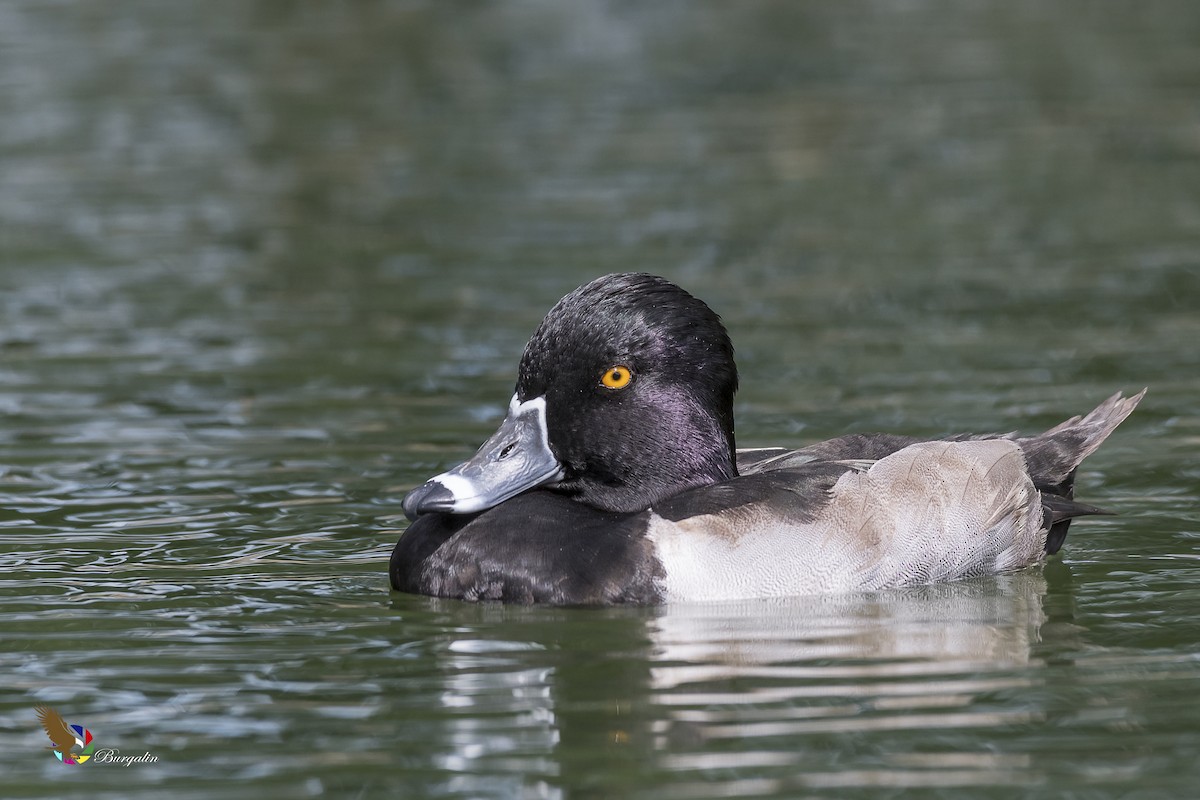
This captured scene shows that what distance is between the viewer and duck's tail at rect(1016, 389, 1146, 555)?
7.74 meters

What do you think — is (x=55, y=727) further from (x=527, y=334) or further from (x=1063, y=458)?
(x=527, y=334)

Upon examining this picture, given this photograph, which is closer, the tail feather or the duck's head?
the duck's head

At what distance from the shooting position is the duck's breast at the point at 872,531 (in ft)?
23.3

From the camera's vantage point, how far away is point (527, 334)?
11.9 m

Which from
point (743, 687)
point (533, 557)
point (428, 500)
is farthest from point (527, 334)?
point (743, 687)

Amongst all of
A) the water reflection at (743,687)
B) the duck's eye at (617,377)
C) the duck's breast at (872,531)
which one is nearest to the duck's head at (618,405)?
the duck's eye at (617,377)

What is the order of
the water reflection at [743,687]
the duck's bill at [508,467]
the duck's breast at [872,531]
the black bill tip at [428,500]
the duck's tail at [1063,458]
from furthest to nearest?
the duck's tail at [1063,458] < the duck's bill at [508,467] < the black bill tip at [428,500] < the duck's breast at [872,531] < the water reflection at [743,687]

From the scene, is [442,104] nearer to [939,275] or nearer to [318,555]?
[939,275]

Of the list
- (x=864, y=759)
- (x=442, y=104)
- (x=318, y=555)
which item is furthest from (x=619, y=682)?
(x=442, y=104)

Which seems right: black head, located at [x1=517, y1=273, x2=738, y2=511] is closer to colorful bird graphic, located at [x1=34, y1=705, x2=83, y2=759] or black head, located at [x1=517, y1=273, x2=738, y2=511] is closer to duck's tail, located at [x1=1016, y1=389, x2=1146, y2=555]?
duck's tail, located at [x1=1016, y1=389, x2=1146, y2=555]

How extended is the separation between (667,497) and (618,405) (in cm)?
38

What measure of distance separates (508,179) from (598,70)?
5351mm

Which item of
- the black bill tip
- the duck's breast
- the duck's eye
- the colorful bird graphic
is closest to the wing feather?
the colorful bird graphic

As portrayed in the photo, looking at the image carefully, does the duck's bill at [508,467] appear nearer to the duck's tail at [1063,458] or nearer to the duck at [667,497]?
the duck at [667,497]
